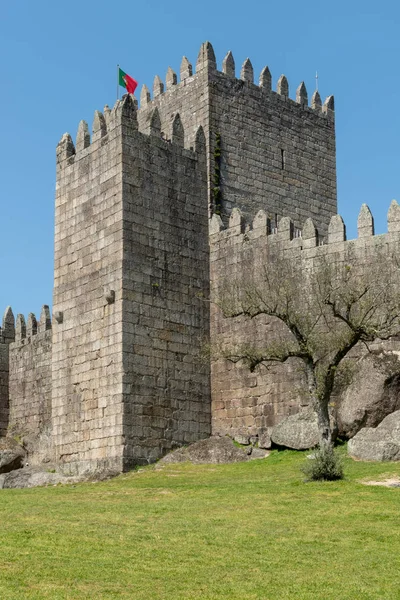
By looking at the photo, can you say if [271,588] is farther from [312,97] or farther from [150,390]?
[312,97]

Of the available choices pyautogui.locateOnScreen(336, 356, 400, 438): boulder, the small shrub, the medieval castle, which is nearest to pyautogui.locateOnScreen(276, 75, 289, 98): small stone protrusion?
the medieval castle

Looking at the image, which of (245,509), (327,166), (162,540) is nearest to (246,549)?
(162,540)

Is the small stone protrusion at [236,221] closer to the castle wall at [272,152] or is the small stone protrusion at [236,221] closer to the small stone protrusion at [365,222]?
the castle wall at [272,152]

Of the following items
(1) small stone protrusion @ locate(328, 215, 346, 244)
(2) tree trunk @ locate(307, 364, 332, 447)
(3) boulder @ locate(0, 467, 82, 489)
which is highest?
(1) small stone protrusion @ locate(328, 215, 346, 244)

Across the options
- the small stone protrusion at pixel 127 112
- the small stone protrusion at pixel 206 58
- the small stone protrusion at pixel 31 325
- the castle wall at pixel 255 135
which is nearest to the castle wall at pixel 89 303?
the small stone protrusion at pixel 127 112

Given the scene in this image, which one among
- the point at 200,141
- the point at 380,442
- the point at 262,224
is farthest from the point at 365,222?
the point at 200,141

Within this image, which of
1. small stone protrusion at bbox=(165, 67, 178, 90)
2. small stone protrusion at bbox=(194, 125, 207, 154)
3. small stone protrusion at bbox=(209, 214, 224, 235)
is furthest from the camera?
small stone protrusion at bbox=(165, 67, 178, 90)

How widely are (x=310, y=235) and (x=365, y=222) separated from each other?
1706 mm

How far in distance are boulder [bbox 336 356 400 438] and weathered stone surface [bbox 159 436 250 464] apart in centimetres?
284

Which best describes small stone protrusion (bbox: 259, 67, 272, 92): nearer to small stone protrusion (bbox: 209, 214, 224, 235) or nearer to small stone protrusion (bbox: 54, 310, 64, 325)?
small stone protrusion (bbox: 209, 214, 224, 235)

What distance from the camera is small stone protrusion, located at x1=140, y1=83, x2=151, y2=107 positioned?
3094 cm

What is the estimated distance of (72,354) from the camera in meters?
25.2

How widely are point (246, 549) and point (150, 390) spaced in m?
11.9

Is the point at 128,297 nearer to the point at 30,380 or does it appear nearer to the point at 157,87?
the point at 157,87
